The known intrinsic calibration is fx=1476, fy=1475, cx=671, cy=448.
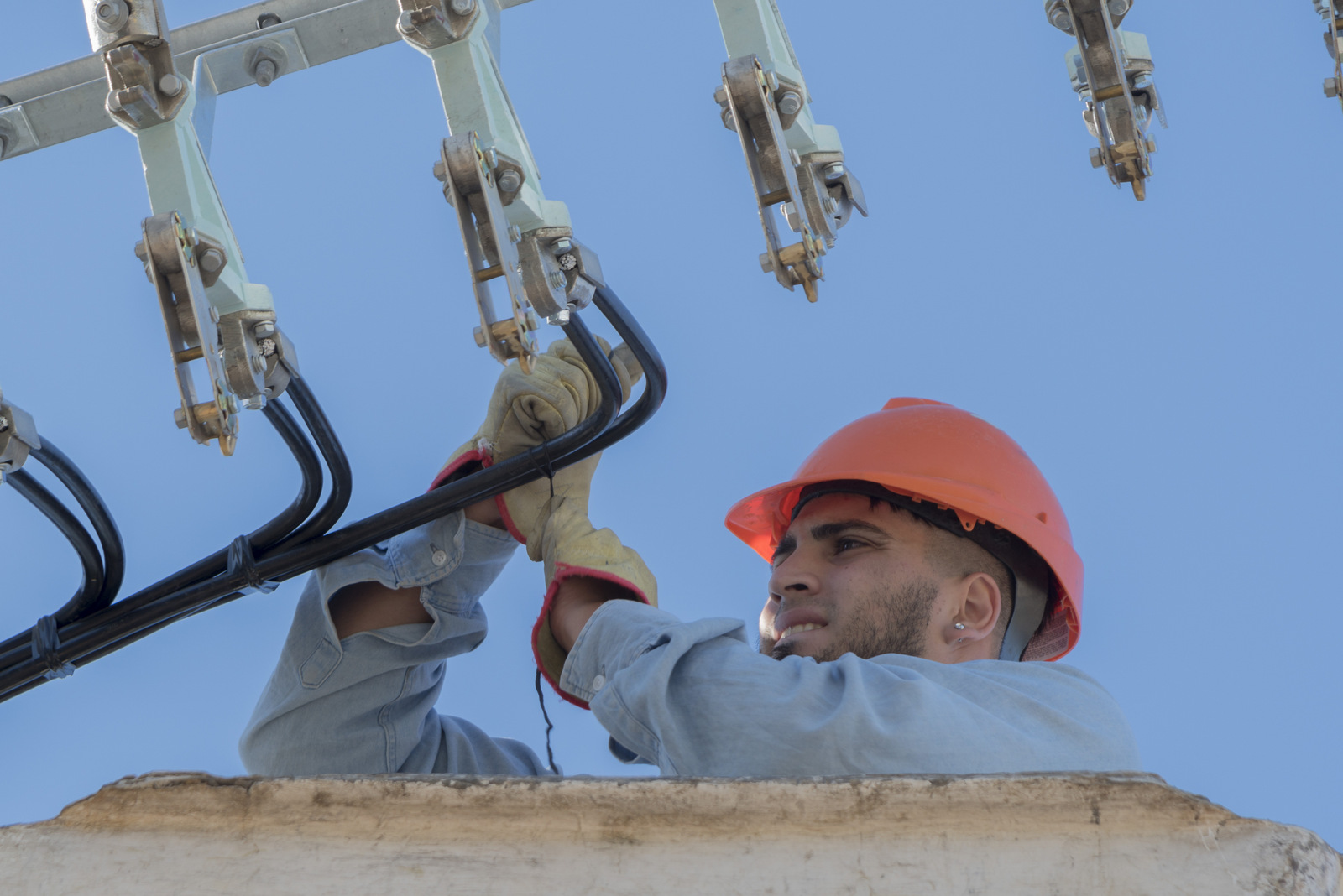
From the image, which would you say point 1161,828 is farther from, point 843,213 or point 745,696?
point 843,213

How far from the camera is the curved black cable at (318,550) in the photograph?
285 centimetres

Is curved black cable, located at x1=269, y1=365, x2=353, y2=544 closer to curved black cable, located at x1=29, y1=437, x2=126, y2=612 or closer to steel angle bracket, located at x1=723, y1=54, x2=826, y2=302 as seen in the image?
curved black cable, located at x1=29, y1=437, x2=126, y2=612

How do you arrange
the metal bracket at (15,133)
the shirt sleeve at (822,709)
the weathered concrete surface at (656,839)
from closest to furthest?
1. the weathered concrete surface at (656,839)
2. the shirt sleeve at (822,709)
3. the metal bracket at (15,133)

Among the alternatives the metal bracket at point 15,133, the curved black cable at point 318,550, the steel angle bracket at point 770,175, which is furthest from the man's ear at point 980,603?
the metal bracket at point 15,133

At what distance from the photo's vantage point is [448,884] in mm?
1763

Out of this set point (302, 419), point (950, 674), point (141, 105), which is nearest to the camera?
point (950, 674)

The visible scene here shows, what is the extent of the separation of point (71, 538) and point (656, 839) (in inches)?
63.4

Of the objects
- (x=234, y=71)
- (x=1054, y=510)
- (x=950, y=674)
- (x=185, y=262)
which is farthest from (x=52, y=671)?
(x=1054, y=510)

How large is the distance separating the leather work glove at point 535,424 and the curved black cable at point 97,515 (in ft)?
2.06

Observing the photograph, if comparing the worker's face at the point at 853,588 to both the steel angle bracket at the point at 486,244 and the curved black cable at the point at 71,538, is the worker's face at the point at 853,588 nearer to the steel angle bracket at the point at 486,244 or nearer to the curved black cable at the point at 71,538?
the steel angle bracket at the point at 486,244

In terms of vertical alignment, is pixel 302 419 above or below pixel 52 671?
above

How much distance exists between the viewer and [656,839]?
1776 mm

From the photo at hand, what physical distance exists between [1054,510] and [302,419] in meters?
1.66

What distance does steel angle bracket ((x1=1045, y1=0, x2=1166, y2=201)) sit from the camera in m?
2.52
